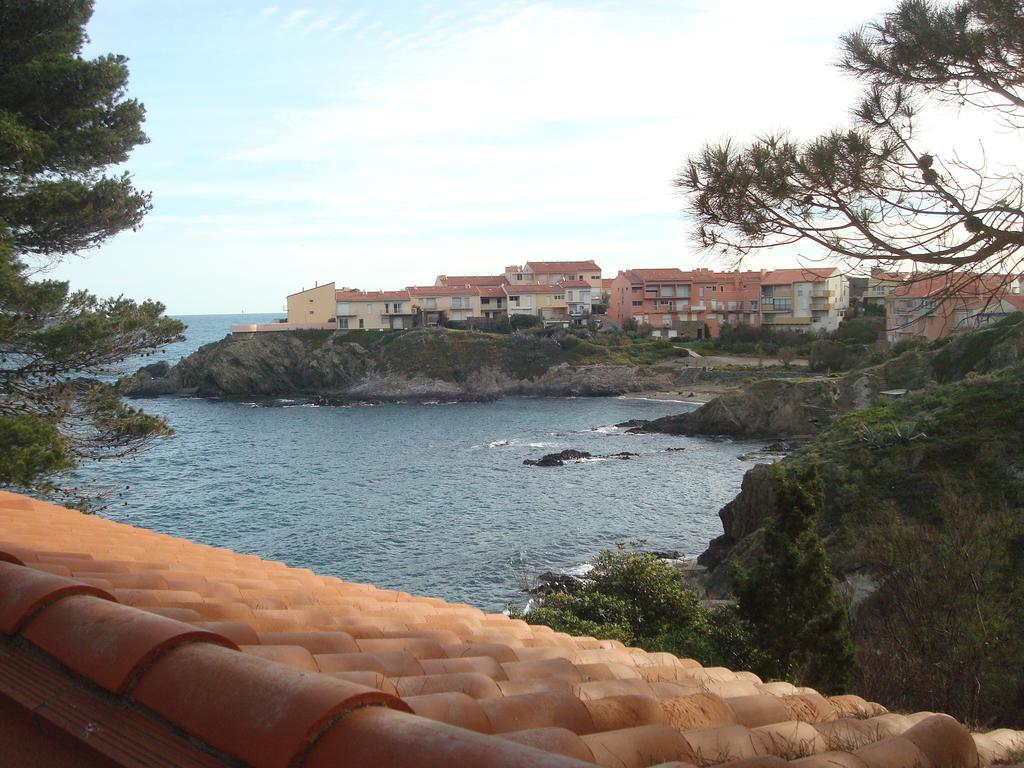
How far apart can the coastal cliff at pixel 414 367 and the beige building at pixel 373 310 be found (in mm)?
7711

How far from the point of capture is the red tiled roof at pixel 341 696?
1682 mm

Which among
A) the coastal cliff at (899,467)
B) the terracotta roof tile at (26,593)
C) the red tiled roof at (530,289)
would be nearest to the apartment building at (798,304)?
the red tiled roof at (530,289)

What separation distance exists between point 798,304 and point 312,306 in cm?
5324

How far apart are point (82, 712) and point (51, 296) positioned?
42.8ft

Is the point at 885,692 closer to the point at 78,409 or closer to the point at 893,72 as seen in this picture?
the point at 893,72

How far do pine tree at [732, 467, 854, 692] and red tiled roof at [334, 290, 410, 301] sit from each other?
276ft

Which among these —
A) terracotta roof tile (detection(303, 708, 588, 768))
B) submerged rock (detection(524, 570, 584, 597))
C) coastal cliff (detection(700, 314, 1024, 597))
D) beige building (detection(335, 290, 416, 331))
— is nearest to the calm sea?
submerged rock (detection(524, 570, 584, 597))

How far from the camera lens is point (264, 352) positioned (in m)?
83.8

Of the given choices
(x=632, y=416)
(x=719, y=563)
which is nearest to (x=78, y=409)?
(x=719, y=563)

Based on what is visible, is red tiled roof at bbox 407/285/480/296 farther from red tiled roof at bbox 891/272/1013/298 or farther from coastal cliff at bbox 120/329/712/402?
red tiled roof at bbox 891/272/1013/298

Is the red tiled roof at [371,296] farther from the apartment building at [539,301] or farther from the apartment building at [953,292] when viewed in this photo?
the apartment building at [953,292]

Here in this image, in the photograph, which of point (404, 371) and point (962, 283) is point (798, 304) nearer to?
point (404, 371)

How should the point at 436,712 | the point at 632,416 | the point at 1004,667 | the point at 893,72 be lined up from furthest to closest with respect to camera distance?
the point at 632,416
the point at 1004,667
the point at 893,72
the point at 436,712

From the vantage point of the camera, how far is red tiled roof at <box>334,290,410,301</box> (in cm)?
9462
